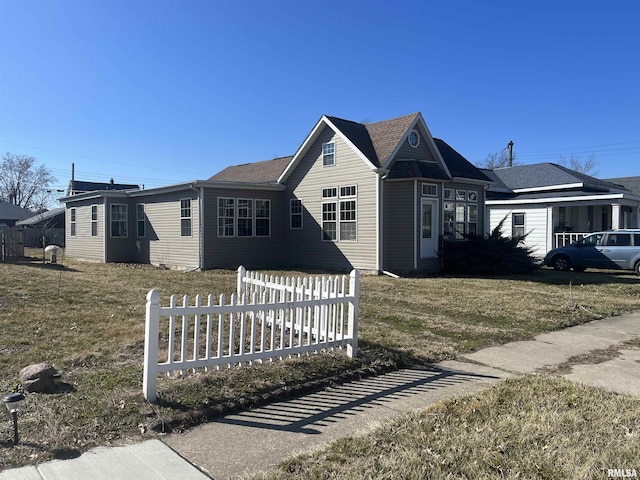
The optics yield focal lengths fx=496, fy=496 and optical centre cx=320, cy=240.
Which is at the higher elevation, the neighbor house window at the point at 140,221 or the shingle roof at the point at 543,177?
the shingle roof at the point at 543,177

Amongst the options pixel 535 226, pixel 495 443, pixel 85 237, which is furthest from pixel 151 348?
pixel 535 226

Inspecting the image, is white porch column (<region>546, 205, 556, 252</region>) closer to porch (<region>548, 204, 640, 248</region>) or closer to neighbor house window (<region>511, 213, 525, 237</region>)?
porch (<region>548, 204, 640, 248</region>)

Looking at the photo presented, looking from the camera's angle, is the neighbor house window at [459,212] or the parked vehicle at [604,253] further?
the neighbor house window at [459,212]

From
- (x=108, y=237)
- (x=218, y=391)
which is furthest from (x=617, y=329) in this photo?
(x=108, y=237)

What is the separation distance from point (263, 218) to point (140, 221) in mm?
6090

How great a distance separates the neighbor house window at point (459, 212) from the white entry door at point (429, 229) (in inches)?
19.4

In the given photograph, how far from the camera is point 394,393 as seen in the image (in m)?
5.14

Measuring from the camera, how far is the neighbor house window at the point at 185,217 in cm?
1922

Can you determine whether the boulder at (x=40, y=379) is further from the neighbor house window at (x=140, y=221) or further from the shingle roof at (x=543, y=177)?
the shingle roof at (x=543, y=177)

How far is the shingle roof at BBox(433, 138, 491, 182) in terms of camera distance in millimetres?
19492

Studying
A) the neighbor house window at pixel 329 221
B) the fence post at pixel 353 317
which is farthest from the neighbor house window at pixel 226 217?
the fence post at pixel 353 317

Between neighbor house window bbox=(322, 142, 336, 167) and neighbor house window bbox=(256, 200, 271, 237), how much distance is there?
3095mm

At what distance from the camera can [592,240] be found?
731 inches

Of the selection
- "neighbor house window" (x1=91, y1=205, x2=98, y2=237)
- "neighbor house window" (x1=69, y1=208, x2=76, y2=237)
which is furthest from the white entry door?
"neighbor house window" (x1=69, y1=208, x2=76, y2=237)
